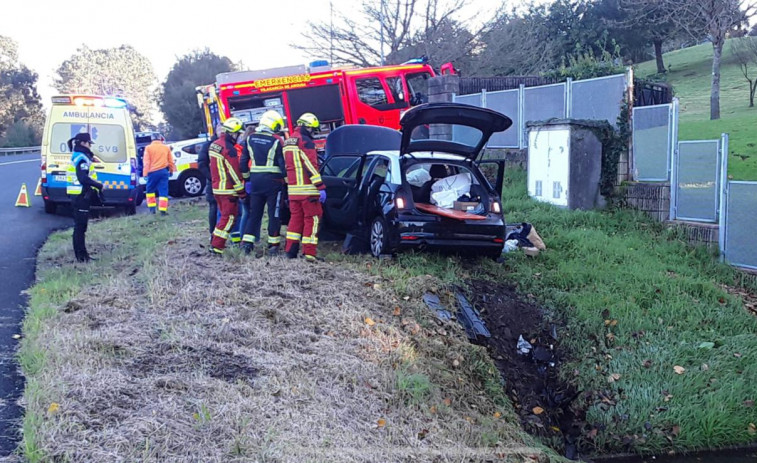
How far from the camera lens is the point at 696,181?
9938 mm

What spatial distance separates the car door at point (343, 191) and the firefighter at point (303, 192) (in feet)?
2.28

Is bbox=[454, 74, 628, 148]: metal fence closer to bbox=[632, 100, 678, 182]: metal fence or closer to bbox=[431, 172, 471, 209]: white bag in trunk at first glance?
bbox=[632, 100, 678, 182]: metal fence

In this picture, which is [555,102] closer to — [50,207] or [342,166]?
[342,166]

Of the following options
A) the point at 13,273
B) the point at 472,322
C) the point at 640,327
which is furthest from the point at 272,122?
the point at 640,327

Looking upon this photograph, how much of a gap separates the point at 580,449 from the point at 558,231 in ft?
14.7

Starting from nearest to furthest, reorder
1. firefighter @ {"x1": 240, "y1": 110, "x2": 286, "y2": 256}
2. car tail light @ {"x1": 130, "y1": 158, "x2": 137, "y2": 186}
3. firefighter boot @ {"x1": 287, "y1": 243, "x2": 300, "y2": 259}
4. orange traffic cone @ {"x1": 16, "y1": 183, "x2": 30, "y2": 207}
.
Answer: firefighter boot @ {"x1": 287, "y1": 243, "x2": 300, "y2": 259} → firefighter @ {"x1": 240, "y1": 110, "x2": 286, "y2": 256} → car tail light @ {"x1": 130, "y1": 158, "x2": 137, "y2": 186} → orange traffic cone @ {"x1": 16, "y1": 183, "x2": 30, "y2": 207}

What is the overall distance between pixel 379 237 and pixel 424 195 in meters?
0.83

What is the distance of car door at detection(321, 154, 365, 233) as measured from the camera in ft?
28.9

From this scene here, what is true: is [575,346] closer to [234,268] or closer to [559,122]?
[234,268]

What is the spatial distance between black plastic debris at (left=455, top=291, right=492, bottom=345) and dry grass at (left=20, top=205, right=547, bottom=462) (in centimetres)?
21

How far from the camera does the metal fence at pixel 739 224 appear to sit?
9.00m

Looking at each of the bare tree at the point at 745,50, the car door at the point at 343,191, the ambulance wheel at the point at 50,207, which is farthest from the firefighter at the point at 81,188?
the bare tree at the point at 745,50

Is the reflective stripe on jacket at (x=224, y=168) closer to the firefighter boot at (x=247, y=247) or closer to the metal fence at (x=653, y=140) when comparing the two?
the firefighter boot at (x=247, y=247)

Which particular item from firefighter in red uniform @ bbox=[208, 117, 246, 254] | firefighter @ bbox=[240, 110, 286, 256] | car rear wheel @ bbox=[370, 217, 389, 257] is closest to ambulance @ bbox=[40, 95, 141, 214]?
firefighter in red uniform @ bbox=[208, 117, 246, 254]
